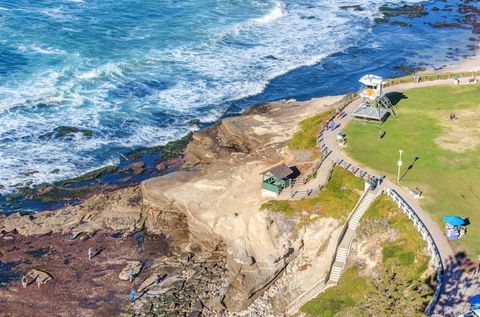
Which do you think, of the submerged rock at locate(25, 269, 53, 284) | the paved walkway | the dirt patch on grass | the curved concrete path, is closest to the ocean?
the submerged rock at locate(25, 269, 53, 284)

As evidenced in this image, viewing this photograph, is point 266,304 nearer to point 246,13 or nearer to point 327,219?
point 327,219

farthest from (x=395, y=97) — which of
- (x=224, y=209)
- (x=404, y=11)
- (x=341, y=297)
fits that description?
(x=404, y=11)

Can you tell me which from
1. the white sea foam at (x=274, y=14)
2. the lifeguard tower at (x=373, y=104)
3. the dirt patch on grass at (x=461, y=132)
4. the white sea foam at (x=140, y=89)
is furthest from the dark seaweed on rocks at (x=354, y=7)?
the lifeguard tower at (x=373, y=104)

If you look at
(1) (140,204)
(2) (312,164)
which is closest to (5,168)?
(1) (140,204)

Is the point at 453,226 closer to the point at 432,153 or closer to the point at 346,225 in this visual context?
the point at 346,225

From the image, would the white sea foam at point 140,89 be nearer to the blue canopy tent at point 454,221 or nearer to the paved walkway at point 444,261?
the paved walkway at point 444,261
